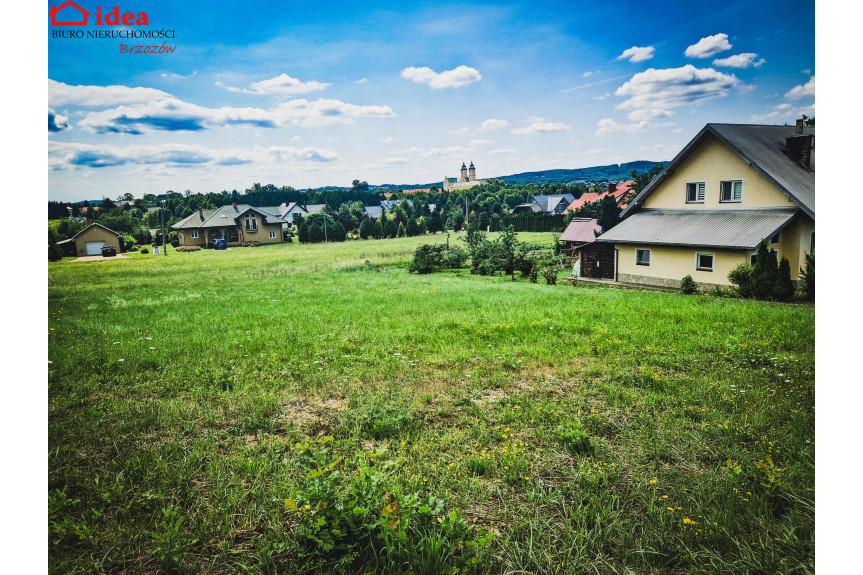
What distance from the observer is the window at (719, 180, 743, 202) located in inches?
322

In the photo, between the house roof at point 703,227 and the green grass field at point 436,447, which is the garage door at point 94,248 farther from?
the house roof at point 703,227

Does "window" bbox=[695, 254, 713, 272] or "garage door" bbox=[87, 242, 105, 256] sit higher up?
"garage door" bbox=[87, 242, 105, 256]

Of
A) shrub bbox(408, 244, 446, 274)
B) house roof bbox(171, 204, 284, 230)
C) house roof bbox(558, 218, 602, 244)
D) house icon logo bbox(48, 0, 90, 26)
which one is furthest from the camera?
house roof bbox(171, 204, 284, 230)

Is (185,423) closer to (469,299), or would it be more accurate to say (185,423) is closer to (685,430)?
(685,430)

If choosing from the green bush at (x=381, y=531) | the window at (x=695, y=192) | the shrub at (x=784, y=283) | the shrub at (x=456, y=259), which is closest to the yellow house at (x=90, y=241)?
the green bush at (x=381, y=531)

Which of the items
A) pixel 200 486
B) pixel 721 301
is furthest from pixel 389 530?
pixel 721 301

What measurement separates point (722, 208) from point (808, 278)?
202 centimetres

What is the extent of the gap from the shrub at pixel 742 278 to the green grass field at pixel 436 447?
224 centimetres

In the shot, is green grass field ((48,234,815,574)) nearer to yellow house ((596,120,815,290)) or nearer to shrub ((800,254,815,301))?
shrub ((800,254,815,301))

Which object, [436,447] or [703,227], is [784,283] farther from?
[436,447]

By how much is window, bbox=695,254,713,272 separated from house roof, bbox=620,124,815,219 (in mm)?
2545

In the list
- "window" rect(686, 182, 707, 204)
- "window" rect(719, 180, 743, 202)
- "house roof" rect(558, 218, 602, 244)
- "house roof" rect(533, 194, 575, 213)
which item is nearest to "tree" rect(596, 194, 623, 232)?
"window" rect(686, 182, 707, 204)

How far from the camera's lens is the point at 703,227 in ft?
30.5

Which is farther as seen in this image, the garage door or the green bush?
the garage door
